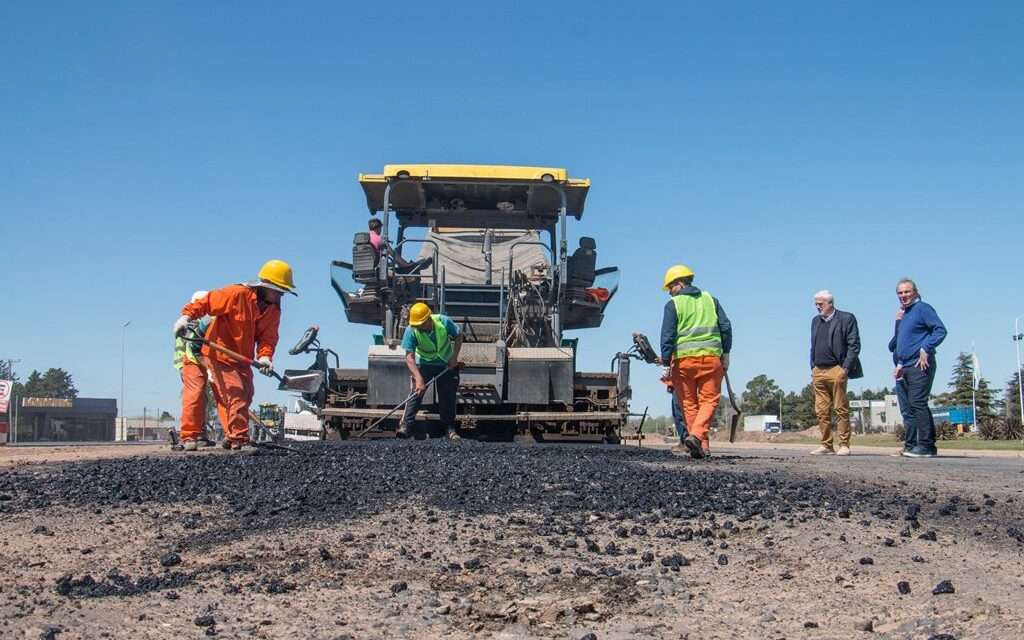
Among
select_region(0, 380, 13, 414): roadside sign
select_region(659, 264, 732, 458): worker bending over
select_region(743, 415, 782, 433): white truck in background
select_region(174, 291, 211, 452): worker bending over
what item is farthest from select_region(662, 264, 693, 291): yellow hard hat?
select_region(743, 415, 782, 433): white truck in background

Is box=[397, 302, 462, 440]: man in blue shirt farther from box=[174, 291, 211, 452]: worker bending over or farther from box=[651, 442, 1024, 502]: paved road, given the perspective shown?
box=[651, 442, 1024, 502]: paved road

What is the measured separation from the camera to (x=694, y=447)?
303 inches

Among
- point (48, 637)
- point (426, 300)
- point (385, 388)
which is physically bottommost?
point (48, 637)

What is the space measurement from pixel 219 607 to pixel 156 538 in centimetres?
104

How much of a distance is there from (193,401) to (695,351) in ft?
14.0

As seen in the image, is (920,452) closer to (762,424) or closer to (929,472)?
(929,472)

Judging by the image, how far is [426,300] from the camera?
11.8 metres

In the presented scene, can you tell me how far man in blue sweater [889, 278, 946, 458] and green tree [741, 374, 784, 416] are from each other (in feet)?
228

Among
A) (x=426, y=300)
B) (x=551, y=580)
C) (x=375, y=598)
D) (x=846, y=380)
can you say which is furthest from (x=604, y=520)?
(x=426, y=300)

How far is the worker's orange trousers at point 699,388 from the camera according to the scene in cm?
799

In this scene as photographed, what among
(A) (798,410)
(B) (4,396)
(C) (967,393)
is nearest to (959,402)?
(C) (967,393)

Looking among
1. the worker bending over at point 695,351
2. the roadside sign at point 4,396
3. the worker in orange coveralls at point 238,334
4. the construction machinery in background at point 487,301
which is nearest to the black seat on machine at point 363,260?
the construction machinery in background at point 487,301

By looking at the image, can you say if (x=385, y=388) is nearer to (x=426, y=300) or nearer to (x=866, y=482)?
(x=426, y=300)

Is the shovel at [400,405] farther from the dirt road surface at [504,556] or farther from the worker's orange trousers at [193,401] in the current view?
the dirt road surface at [504,556]
